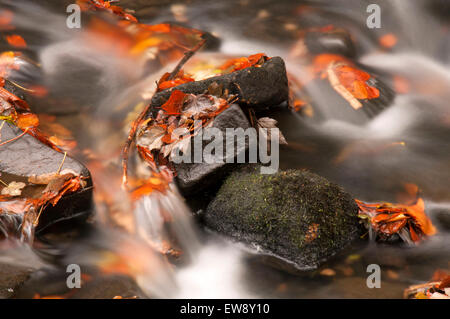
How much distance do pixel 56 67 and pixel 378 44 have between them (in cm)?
369

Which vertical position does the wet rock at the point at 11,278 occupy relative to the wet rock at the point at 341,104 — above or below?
below

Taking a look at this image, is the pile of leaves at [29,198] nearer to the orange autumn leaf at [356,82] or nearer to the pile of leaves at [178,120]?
the pile of leaves at [178,120]

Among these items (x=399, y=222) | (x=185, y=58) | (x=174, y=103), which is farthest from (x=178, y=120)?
(x=399, y=222)

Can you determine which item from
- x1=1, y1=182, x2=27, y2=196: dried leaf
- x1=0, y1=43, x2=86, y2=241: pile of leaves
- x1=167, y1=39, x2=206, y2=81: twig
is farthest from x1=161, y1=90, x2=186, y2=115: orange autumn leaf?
x1=1, y1=182, x2=27, y2=196: dried leaf

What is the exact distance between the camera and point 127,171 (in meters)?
3.68

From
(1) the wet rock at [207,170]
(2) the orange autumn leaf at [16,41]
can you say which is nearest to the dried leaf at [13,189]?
(1) the wet rock at [207,170]

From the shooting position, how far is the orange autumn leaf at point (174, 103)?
3.76 m

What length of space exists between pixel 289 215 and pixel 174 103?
1.37m

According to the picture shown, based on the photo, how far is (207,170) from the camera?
3432mm

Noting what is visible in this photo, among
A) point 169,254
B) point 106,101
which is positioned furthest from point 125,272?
point 106,101

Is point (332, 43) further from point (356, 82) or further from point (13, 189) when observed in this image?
point (13, 189)

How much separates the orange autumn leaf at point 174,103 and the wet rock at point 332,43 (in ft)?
6.87

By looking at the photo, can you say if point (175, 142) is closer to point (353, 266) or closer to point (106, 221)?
point (106, 221)

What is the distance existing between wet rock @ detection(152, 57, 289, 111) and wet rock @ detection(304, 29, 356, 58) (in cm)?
115
